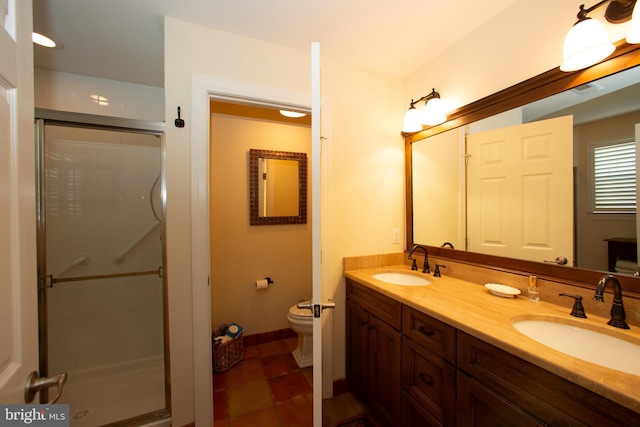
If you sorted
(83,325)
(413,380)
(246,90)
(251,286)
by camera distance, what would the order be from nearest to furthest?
(413,380)
(246,90)
(83,325)
(251,286)

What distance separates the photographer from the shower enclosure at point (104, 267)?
1837 millimetres

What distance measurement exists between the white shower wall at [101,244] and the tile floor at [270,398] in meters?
0.82

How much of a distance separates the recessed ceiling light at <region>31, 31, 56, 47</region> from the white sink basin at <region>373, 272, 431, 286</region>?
2596 mm

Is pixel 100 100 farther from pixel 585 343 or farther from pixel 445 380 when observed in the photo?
pixel 585 343

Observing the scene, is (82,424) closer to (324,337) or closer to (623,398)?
(324,337)

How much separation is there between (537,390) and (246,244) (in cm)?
225

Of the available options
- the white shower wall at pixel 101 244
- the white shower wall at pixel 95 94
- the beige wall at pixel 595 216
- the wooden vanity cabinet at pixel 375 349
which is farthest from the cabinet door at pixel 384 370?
the white shower wall at pixel 95 94

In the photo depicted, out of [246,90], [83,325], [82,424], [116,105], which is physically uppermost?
[116,105]

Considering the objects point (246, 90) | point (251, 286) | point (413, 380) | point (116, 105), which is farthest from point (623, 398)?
point (116, 105)

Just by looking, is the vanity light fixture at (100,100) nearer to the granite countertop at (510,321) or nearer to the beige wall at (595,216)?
the granite countertop at (510,321)

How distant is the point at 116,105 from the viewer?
202 cm

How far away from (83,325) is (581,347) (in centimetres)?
312

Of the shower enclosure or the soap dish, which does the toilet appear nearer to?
the shower enclosure

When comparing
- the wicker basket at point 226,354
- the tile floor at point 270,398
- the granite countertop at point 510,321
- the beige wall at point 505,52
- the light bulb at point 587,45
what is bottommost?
the tile floor at point 270,398
